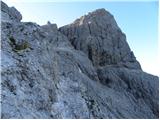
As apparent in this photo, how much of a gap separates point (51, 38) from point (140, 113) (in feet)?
73.3

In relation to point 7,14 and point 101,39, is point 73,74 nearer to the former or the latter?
point 7,14

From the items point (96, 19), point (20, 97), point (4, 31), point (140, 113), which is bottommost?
point (140, 113)

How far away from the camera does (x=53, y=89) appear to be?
32.8 meters

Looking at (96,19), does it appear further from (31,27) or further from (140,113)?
(31,27)

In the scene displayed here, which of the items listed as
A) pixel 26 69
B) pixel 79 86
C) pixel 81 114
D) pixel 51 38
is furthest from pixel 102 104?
pixel 51 38

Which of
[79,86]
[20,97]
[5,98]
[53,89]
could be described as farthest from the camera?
Result: [79,86]

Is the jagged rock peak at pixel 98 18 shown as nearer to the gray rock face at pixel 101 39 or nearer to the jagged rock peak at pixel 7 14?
the gray rock face at pixel 101 39

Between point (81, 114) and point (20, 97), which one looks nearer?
point (20, 97)

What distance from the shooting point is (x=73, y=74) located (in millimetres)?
42812

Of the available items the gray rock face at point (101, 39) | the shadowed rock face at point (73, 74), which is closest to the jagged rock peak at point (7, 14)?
the shadowed rock face at point (73, 74)

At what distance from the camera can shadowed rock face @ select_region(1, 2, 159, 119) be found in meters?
29.0

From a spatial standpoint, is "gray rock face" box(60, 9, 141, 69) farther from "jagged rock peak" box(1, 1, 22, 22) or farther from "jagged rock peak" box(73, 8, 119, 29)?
"jagged rock peak" box(1, 1, 22, 22)

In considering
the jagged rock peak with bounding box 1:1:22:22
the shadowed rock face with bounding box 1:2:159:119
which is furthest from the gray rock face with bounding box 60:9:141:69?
the jagged rock peak with bounding box 1:1:22:22

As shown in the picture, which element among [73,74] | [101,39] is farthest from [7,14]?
[101,39]
